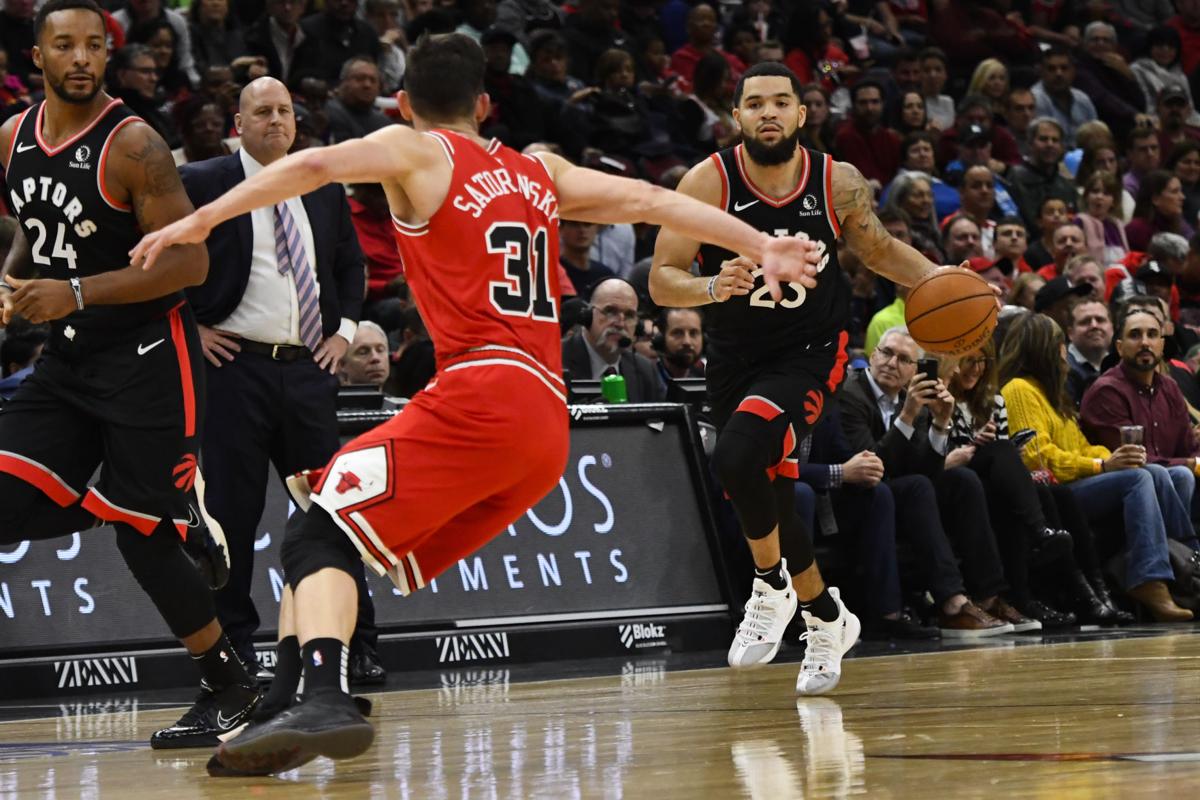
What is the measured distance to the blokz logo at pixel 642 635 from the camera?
9.04m

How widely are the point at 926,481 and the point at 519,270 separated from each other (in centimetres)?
550

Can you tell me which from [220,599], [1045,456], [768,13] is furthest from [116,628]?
[768,13]

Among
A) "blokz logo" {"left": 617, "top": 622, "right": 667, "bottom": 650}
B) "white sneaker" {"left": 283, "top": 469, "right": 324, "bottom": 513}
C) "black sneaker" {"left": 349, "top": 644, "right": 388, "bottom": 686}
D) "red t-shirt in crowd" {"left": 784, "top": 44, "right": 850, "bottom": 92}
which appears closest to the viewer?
"white sneaker" {"left": 283, "top": 469, "right": 324, "bottom": 513}

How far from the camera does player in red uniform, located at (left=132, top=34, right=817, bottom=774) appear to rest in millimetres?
4512

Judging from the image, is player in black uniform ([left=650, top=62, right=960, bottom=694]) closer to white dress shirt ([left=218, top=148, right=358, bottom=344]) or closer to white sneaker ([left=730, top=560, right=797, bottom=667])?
white sneaker ([left=730, top=560, right=797, bottom=667])

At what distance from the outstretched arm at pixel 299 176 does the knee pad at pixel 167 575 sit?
1.41 m

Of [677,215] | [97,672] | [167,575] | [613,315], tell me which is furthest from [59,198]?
[613,315]

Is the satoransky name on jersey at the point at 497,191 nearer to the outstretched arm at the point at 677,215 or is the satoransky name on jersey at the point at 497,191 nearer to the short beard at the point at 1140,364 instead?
the outstretched arm at the point at 677,215

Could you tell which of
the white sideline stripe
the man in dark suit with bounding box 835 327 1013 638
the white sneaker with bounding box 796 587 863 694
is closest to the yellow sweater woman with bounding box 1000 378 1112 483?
the man in dark suit with bounding box 835 327 1013 638

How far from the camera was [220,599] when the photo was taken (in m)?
7.02

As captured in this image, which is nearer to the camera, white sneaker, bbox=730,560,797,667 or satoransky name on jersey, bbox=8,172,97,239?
satoransky name on jersey, bbox=8,172,97,239

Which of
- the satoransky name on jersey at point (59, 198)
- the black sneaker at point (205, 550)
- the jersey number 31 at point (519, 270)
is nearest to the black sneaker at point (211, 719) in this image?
the black sneaker at point (205, 550)

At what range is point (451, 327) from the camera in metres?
4.77

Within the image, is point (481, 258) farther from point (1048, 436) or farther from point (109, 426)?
point (1048, 436)
